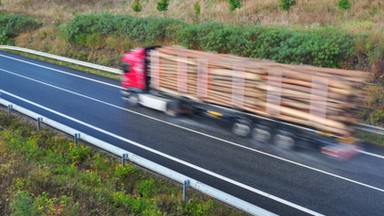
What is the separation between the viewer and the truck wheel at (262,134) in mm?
13305

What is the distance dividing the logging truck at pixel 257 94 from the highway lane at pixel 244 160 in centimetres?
52

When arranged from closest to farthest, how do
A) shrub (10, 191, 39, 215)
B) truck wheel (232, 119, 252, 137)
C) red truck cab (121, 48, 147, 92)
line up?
shrub (10, 191, 39, 215) < truck wheel (232, 119, 252, 137) < red truck cab (121, 48, 147, 92)

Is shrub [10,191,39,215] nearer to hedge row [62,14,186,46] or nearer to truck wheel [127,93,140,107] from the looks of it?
truck wheel [127,93,140,107]

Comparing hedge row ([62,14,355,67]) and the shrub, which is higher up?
hedge row ([62,14,355,67])

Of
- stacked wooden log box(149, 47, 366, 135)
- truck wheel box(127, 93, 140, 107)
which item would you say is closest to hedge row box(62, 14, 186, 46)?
truck wheel box(127, 93, 140, 107)

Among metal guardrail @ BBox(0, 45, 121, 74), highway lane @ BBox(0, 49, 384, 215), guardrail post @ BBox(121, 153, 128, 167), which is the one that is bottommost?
highway lane @ BBox(0, 49, 384, 215)

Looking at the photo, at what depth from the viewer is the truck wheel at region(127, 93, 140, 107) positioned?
17078 millimetres

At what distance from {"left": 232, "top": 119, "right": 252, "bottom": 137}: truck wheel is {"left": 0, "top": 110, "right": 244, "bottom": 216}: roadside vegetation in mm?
3776

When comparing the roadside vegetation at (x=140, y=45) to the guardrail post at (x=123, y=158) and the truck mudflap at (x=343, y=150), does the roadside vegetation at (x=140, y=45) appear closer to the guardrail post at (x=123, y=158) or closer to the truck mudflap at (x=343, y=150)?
the guardrail post at (x=123, y=158)

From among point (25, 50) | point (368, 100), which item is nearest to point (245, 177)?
point (368, 100)

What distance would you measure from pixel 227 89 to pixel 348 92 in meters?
3.93

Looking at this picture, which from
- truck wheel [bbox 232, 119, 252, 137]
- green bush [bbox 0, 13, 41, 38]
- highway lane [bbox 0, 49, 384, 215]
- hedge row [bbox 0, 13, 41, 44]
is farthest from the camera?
green bush [bbox 0, 13, 41, 38]

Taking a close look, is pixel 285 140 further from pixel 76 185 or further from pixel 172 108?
pixel 76 185

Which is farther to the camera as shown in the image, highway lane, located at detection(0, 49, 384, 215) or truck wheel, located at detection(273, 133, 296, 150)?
truck wheel, located at detection(273, 133, 296, 150)
